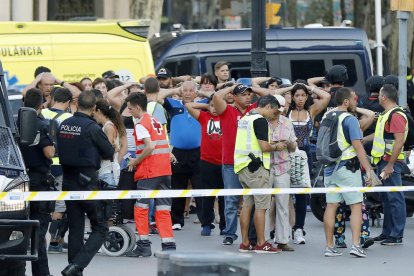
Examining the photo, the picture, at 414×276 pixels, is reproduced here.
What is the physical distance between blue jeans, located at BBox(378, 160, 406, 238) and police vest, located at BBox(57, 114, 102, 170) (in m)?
4.06

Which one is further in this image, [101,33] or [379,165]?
[101,33]

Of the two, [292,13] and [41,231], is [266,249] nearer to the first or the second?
[41,231]

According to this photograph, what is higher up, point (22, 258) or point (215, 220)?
point (22, 258)

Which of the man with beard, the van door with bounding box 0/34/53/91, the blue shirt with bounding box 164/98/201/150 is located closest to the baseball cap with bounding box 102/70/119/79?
the van door with bounding box 0/34/53/91

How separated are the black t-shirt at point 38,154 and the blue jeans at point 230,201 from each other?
3072mm

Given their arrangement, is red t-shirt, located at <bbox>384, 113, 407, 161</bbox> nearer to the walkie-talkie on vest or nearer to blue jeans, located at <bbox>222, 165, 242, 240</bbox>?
the walkie-talkie on vest

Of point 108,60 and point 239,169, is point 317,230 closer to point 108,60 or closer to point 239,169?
point 239,169

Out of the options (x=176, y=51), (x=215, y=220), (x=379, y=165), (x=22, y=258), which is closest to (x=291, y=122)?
(x=379, y=165)

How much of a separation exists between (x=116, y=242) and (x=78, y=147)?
7.00 feet

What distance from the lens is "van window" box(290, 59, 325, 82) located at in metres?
24.8

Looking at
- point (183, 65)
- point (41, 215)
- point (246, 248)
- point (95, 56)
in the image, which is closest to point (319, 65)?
point (183, 65)

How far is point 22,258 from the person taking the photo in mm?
11156

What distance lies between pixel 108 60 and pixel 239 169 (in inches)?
264

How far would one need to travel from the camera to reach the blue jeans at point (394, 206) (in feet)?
50.2
